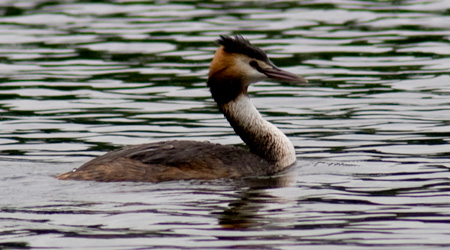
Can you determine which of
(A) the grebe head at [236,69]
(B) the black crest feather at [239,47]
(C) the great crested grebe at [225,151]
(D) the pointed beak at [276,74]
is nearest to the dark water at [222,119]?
(C) the great crested grebe at [225,151]

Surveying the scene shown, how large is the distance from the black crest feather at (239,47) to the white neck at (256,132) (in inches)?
19.5

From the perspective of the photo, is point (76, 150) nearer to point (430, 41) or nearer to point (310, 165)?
point (310, 165)

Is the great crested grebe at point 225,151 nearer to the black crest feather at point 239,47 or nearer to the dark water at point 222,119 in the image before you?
the black crest feather at point 239,47

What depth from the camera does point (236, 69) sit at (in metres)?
12.2

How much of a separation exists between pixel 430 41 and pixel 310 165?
26.2ft

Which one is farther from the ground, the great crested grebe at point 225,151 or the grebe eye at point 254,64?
the grebe eye at point 254,64

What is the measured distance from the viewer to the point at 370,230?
916 cm

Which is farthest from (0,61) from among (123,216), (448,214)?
(448,214)

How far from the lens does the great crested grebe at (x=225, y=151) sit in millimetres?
11398

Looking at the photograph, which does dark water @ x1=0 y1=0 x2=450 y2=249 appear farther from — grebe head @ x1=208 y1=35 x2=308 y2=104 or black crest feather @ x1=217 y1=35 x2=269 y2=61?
black crest feather @ x1=217 y1=35 x2=269 y2=61

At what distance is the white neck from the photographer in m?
12.3

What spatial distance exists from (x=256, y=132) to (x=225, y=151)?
714 millimetres

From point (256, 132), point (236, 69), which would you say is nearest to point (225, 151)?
point (256, 132)

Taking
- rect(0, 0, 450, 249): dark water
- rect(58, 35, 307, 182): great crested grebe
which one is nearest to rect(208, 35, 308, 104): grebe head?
rect(58, 35, 307, 182): great crested grebe
